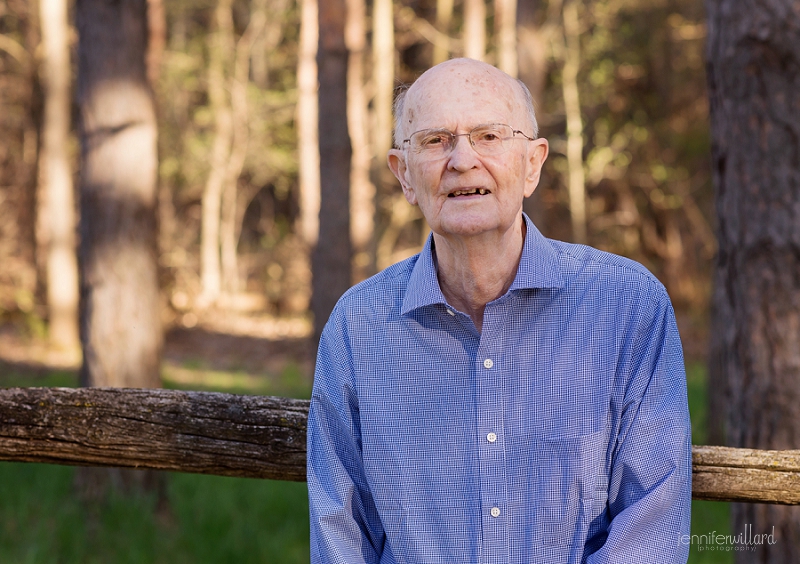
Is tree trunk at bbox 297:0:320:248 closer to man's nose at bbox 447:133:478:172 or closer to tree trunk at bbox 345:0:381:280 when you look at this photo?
tree trunk at bbox 345:0:381:280

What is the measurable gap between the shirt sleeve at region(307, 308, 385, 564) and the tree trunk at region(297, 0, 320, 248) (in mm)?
14006

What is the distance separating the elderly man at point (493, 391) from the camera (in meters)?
1.95

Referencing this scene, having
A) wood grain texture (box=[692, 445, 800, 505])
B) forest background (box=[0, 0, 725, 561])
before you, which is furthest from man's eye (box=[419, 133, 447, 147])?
forest background (box=[0, 0, 725, 561])

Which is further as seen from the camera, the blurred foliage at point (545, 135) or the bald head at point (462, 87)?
the blurred foliage at point (545, 135)

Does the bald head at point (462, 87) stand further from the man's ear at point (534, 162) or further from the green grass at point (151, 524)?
the green grass at point (151, 524)

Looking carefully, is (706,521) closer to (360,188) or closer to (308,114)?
(360,188)

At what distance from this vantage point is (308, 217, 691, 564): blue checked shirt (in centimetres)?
194

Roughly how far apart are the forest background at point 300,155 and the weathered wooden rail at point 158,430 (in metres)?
9.92

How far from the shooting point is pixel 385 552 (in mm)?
2100

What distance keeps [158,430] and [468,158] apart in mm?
1276

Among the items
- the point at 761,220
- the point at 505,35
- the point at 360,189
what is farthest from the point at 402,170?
the point at 360,189

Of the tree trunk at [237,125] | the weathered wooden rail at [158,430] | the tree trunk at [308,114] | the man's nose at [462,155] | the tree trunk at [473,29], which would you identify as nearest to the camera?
the man's nose at [462,155]

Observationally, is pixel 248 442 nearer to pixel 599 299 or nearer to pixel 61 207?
pixel 599 299

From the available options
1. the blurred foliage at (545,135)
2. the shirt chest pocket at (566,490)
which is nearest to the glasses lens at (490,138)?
the shirt chest pocket at (566,490)
